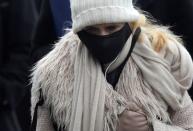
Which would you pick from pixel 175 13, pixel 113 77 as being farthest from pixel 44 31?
pixel 113 77

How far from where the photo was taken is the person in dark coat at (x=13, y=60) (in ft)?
14.4

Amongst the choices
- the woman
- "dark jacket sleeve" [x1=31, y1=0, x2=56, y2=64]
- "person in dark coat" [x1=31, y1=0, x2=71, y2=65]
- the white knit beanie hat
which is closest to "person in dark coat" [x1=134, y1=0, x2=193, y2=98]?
"person in dark coat" [x1=31, y1=0, x2=71, y2=65]

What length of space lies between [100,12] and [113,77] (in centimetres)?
35

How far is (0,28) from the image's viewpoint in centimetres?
432

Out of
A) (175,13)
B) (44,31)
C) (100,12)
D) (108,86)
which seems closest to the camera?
(100,12)

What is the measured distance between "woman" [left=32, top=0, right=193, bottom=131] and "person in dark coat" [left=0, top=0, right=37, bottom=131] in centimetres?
101

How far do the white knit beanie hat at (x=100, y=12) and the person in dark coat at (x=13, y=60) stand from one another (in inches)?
46.7

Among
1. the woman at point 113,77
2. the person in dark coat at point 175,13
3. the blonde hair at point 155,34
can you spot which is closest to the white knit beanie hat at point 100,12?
the woman at point 113,77

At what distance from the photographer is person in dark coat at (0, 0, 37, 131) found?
4398mm

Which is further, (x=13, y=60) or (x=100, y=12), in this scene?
(x=13, y=60)

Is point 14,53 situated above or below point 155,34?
below

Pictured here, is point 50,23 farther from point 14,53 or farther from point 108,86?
point 108,86

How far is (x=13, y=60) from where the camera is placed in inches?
174

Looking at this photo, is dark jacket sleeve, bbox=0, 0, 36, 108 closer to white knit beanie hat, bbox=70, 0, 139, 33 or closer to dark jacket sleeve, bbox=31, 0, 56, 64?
dark jacket sleeve, bbox=31, 0, 56, 64
